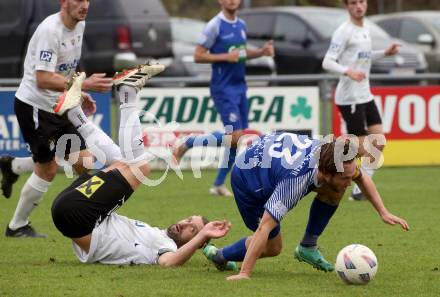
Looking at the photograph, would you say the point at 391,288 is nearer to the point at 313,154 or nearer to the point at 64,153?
the point at 313,154

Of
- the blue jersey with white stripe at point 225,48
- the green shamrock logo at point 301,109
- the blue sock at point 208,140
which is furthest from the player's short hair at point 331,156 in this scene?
the green shamrock logo at point 301,109

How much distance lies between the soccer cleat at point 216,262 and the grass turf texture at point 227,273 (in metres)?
0.07

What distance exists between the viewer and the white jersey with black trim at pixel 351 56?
487 inches

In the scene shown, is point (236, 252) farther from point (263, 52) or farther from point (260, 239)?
point (263, 52)

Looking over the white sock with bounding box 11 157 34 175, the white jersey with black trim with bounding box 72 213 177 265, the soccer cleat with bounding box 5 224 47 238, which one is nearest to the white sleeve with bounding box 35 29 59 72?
the white sock with bounding box 11 157 34 175

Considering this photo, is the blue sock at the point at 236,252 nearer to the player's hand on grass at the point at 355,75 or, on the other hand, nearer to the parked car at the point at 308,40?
the player's hand on grass at the point at 355,75

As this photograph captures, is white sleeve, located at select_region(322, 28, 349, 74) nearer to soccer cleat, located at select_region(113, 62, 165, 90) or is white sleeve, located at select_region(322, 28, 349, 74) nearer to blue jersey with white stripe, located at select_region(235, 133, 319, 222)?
soccer cleat, located at select_region(113, 62, 165, 90)

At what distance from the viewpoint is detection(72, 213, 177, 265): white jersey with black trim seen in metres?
8.23

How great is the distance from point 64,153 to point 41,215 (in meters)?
1.49

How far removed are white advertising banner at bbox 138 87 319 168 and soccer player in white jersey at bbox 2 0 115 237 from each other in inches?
197

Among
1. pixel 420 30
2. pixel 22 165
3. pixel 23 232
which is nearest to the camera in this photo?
pixel 23 232

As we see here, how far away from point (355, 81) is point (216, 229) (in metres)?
4.88

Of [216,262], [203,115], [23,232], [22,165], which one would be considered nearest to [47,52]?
[22,165]

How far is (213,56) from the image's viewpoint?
42.3ft
